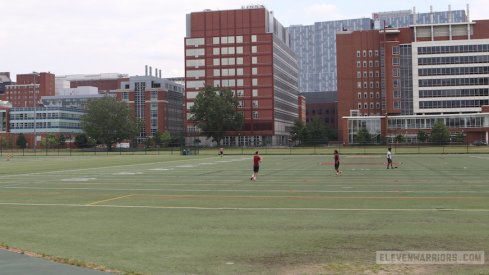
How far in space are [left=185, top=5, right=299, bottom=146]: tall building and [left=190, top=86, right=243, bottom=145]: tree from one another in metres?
8.40

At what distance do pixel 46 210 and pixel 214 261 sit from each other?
9649mm

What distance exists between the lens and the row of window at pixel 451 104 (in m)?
132

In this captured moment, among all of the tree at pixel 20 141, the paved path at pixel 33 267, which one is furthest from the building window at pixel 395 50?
the paved path at pixel 33 267

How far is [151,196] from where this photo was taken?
2122 cm

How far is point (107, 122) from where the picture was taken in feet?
441

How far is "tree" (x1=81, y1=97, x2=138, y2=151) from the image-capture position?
135 meters

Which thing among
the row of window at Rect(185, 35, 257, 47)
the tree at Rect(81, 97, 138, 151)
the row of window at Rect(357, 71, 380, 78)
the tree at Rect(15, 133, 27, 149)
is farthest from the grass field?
the tree at Rect(15, 133, 27, 149)

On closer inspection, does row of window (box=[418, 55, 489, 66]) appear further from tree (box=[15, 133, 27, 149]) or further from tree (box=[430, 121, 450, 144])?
tree (box=[15, 133, 27, 149])

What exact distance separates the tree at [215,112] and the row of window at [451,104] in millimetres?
47887

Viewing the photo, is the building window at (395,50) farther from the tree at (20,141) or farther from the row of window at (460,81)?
the tree at (20,141)

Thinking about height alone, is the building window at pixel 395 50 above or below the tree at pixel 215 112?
above

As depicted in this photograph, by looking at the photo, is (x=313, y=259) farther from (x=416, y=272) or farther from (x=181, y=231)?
(x=181, y=231)

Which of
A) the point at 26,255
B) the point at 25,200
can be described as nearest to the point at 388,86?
the point at 25,200

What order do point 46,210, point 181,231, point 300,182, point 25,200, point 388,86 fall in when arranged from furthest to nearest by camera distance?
point 388,86
point 300,182
point 25,200
point 46,210
point 181,231
